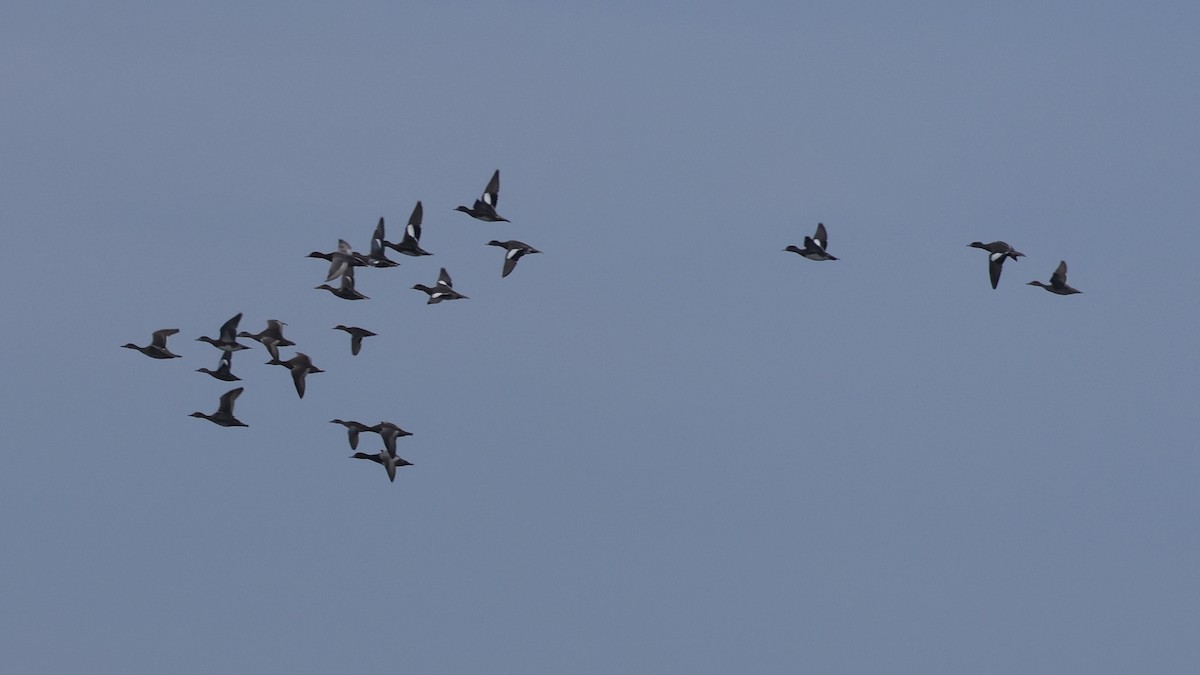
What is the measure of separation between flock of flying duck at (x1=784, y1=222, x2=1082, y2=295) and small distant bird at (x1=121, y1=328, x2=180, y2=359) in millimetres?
21688

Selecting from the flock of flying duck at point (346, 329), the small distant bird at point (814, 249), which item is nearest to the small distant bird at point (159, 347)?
the flock of flying duck at point (346, 329)

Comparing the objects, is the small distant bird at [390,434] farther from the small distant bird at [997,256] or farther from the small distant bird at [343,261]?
the small distant bird at [997,256]

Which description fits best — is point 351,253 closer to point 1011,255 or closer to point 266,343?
point 266,343

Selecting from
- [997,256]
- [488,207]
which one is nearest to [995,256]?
[997,256]

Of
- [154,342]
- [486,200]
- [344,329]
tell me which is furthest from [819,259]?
[154,342]

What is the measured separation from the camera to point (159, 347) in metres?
81.4

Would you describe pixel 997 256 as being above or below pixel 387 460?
above

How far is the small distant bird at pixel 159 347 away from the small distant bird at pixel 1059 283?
2981cm

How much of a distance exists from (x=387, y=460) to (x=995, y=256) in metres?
22.7

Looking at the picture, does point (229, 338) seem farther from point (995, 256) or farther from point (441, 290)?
point (995, 256)

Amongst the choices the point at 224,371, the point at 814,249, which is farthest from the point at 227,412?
the point at 814,249

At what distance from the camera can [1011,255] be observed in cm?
8419

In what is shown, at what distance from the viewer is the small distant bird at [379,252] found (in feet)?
267

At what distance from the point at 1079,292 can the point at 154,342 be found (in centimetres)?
3143
